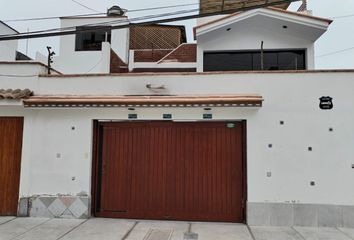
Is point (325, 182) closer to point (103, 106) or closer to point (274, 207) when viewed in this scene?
point (274, 207)

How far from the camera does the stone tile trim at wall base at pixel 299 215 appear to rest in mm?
8445

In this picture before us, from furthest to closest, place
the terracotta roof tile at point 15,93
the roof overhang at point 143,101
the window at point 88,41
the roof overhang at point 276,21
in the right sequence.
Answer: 1. the window at point 88,41
2. the roof overhang at point 276,21
3. the terracotta roof tile at point 15,93
4. the roof overhang at point 143,101

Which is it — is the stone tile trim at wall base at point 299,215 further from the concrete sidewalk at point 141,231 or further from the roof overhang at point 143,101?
the roof overhang at point 143,101

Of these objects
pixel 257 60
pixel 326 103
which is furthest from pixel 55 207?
pixel 257 60

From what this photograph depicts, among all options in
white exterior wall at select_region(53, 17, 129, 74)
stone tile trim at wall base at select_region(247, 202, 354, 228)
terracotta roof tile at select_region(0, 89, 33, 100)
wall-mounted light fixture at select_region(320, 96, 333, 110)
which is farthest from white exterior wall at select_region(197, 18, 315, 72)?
white exterior wall at select_region(53, 17, 129, 74)

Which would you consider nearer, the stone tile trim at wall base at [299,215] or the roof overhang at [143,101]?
the stone tile trim at wall base at [299,215]

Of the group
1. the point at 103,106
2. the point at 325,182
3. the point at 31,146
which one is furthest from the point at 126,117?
the point at 325,182

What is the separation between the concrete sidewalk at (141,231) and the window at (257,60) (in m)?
7.87

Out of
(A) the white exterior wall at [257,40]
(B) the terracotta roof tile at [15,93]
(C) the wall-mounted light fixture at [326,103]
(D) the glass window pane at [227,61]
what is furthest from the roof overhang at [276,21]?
(B) the terracotta roof tile at [15,93]

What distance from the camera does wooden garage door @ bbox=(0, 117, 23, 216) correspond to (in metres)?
9.48

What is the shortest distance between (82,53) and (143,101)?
13997 mm

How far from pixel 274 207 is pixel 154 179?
3498mm

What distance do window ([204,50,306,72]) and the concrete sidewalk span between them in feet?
25.8

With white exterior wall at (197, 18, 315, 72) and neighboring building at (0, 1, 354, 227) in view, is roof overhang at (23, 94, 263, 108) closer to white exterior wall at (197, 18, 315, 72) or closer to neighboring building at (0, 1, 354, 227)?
neighboring building at (0, 1, 354, 227)
